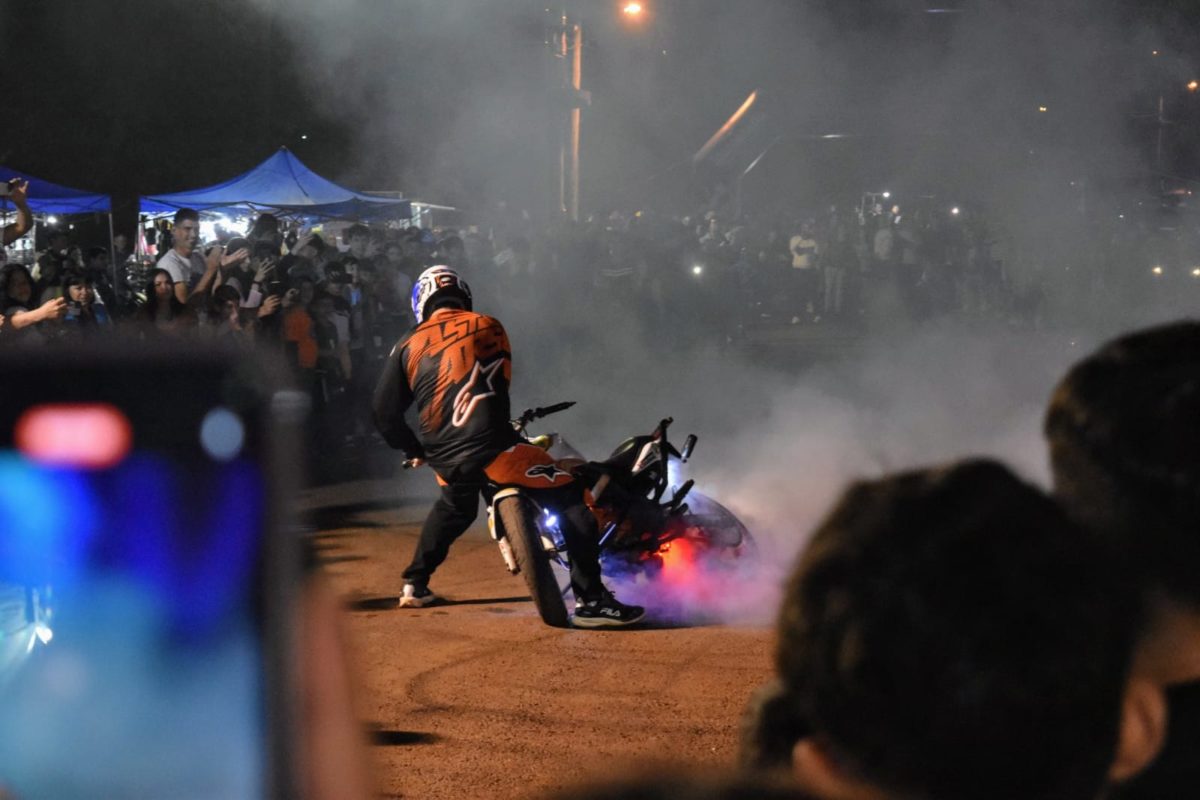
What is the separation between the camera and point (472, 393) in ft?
20.1

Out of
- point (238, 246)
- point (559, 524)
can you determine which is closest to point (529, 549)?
point (559, 524)

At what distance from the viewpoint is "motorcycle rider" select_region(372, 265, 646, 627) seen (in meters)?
6.06

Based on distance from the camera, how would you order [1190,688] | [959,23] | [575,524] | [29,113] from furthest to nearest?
[29,113] → [959,23] → [575,524] → [1190,688]

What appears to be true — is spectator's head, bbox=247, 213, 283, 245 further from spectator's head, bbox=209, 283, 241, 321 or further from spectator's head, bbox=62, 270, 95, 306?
spectator's head, bbox=209, 283, 241, 321

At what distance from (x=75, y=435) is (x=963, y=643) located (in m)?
0.92

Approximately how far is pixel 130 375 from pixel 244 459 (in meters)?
0.15

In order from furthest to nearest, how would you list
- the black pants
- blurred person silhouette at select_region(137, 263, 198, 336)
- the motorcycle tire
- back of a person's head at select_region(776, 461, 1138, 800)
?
blurred person silhouette at select_region(137, 263, 198, 336), the black pants, the motorcycle tire, back of a person's head at select_region(776, 461, 1138, 800)

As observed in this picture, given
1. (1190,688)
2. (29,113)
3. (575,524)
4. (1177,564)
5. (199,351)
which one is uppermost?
(29,113)

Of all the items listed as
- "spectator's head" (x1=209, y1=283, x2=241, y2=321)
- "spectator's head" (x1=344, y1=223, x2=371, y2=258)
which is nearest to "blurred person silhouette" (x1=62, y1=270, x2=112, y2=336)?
"spectator's head" (x1=209, y1=283, x2=241, y2=321)

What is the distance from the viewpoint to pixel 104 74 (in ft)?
81.3

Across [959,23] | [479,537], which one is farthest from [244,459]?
[959,23]

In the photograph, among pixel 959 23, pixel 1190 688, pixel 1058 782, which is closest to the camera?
pixel 1058 782

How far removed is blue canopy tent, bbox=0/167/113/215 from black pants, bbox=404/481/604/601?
1228 cm

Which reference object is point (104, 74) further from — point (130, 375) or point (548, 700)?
point (130, 375)
